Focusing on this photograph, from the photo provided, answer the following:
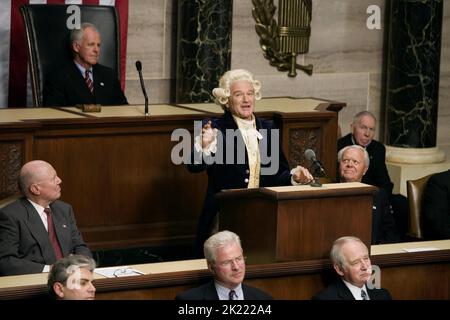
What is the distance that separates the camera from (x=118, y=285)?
18.0 ft

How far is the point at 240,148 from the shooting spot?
6.88 m

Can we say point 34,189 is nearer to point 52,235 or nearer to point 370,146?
point 52,235

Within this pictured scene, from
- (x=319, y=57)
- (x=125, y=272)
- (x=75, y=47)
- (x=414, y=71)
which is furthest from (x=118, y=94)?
(x=125, y=272)

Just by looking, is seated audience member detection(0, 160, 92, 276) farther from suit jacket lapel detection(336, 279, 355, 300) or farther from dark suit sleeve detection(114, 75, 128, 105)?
dark suit sleeve detection(114, 75, 128, 105)

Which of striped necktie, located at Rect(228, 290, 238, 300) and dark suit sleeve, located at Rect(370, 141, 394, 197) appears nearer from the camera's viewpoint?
striped necktie, located at Rect(228, 290, 238, 300)

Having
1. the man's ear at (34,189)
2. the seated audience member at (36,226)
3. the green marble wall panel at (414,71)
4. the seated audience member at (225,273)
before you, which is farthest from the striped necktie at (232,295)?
the green marble wall panel at (414,71)

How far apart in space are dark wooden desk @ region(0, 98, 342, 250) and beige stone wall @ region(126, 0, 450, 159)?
7.21 ft

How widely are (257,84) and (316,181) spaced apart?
0.96 metres

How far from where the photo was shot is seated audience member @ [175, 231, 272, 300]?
18.2 ft

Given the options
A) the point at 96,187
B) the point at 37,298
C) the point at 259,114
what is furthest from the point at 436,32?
the point at 37,298

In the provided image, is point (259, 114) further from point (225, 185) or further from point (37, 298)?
point (37, 298)

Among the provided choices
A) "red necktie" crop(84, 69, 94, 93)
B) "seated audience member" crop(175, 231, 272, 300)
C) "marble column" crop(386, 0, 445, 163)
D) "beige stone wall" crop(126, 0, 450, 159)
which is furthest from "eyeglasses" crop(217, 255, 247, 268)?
"marble column" crop(386, 0, 445, 163)

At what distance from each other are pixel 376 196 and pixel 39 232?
2358 mm

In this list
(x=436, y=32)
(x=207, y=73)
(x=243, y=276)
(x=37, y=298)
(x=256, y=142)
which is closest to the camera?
(x=37, y=298)
